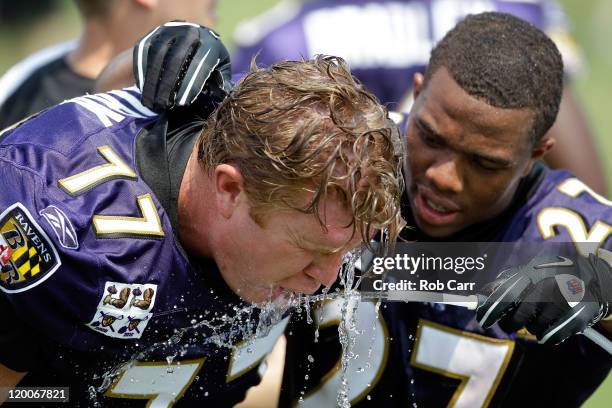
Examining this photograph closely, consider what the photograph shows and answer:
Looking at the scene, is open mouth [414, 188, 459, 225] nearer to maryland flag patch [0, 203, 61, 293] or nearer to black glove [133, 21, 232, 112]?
black glove [133, 21, 232, 112]

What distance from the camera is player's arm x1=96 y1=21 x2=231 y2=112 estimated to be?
2199 millimetres

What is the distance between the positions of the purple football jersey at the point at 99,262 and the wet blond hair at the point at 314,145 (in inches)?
7.5

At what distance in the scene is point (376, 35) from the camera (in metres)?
4.16

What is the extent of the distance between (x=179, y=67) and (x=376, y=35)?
6.71ft

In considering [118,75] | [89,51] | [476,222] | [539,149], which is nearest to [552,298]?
[476,222]

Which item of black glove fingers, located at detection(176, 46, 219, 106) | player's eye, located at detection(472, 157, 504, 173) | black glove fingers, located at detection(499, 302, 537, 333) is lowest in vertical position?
black glove fingers, located at detection(499, 302, 537, 333)

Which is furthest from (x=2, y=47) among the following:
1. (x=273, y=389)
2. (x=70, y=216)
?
(x=70, y=216)

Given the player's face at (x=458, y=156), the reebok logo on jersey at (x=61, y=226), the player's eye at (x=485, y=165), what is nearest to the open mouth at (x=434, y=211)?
the player's face at (x=458, y=156)

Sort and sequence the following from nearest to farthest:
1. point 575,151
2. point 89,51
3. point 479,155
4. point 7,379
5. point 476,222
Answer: point 7,379 < point 479,155 < point 476,222 < point 89,51 < point 575,151

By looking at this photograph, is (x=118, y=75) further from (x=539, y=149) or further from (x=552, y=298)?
(x=552, y=298)

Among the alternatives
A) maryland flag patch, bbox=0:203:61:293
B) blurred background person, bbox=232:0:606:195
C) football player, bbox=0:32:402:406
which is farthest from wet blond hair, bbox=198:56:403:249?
blurred background person, bbox=232:0:606:195

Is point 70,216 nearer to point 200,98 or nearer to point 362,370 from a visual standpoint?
point 200,98

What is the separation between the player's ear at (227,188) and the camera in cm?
195

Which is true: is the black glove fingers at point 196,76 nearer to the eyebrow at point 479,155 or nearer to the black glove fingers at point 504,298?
the eyebrow at point 479,155
